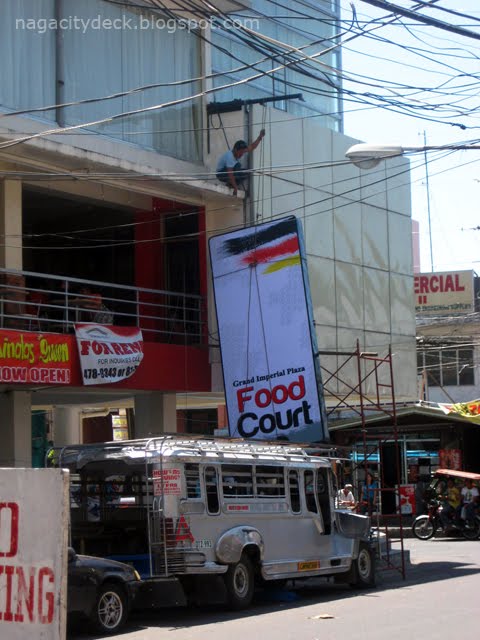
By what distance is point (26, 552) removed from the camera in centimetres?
453

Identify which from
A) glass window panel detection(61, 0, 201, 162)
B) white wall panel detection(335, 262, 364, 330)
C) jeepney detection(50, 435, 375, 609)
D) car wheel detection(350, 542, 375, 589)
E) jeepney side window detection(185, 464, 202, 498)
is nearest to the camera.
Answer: jeepney detection(50, 435, 375, 609)

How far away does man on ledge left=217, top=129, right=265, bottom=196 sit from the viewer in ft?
74.7

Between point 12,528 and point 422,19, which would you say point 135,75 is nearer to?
point 422,19

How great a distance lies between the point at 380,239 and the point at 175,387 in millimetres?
8129

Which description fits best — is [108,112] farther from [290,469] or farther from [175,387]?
[290,469]

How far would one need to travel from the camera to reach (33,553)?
4.50 m

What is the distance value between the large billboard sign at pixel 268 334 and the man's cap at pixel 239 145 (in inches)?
92.9

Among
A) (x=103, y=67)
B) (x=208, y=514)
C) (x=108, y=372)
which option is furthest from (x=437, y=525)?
(x=208, y=514)

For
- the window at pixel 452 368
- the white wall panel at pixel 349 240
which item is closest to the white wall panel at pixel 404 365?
the white wall panel at pixel 349 240

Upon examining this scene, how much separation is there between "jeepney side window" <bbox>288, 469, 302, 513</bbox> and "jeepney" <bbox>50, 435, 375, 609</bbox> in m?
0.02

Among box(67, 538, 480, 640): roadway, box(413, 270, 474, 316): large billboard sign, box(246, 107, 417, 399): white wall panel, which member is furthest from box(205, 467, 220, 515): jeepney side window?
box(413, 270, 474, 316): large billboard sign

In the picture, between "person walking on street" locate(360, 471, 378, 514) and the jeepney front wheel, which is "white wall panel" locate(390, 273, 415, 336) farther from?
the jeepney front wheel

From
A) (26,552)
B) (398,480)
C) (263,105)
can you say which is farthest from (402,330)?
(26,552)

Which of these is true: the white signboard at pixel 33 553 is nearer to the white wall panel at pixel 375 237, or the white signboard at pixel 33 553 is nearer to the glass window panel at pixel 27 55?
the glass window panel at pixel 27 55
